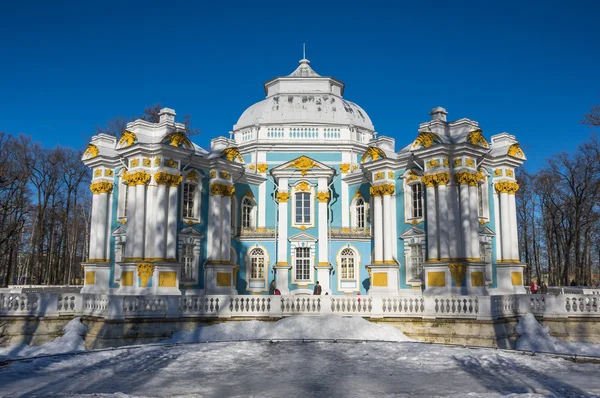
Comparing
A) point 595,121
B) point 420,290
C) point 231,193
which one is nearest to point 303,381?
point 420,290

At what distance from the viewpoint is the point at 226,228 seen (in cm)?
2230

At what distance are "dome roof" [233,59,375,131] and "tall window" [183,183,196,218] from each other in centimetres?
670

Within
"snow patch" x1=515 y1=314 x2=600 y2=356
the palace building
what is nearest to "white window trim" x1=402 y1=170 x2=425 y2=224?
the palace building

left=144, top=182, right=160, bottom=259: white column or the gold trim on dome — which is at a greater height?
the gold trim on dome

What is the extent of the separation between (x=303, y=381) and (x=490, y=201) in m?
16.2

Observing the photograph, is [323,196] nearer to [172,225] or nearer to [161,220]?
[172,225]

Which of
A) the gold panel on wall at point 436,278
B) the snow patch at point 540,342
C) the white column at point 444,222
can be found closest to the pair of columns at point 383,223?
the gold panel on wall at point 436,278

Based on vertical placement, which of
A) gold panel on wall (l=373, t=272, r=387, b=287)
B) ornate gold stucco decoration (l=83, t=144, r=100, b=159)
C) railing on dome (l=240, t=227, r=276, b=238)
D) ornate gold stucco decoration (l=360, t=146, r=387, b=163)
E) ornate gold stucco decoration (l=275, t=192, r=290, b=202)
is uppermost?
ornate gold stucco decoration (l=83, t=144, r=100, b=159)

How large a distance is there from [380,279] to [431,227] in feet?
10.2

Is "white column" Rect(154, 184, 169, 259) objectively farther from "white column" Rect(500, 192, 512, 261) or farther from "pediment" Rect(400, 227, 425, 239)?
"white column" Rect(500, 192, 512, 261)

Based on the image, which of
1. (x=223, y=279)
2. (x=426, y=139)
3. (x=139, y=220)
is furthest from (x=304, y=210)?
(x=139, y=220)

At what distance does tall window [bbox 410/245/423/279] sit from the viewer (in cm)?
2069

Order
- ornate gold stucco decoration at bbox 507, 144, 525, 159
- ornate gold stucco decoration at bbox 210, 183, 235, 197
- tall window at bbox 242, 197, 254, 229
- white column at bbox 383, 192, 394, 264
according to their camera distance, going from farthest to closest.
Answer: tall window at bbox 242, 197, 254, 229
ornate gold stucco decoration at bbox 210, 183, 235, 197
ornate gold stucco decoration at bbox 507, 144, 525, 159
white column at bbox 383, 192, 394, 264

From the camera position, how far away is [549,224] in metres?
37.3
